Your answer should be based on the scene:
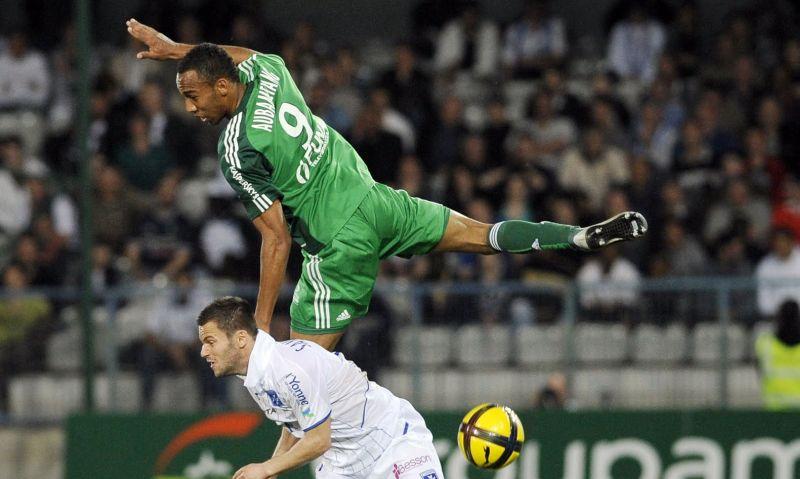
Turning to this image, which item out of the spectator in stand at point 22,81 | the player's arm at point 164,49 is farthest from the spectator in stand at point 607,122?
the player's arm at point 164,49

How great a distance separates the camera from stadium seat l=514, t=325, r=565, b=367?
508 inches

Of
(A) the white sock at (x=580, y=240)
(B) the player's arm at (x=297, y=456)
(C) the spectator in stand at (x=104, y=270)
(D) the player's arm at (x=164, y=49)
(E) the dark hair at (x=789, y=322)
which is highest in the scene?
(D) the player's arm at (x=164, y=49)

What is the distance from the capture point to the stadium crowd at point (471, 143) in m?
14.0

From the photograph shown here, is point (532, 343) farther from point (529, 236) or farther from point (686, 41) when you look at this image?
point (686, 41)

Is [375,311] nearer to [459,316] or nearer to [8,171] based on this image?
[459,316]

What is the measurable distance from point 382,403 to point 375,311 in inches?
194

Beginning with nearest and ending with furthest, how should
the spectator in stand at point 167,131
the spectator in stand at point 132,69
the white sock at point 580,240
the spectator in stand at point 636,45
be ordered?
the white sock at point 580,240 < the spectator in stand at point 167,131 < the spectator in stand at point 132,69 < the spectator in stand at point 636,45

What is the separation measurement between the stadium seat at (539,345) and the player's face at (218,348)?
5730mm

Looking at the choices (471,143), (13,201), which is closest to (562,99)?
(471,143)

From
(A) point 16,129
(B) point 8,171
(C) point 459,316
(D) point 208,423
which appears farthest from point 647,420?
(A) point 16,129

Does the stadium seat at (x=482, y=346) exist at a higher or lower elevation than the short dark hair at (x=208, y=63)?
lower

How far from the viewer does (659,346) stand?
12859 mm

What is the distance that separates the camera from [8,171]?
14.9 m

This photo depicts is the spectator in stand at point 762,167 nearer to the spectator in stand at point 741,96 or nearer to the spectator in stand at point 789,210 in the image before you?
the spectator in stand at point 789,210
